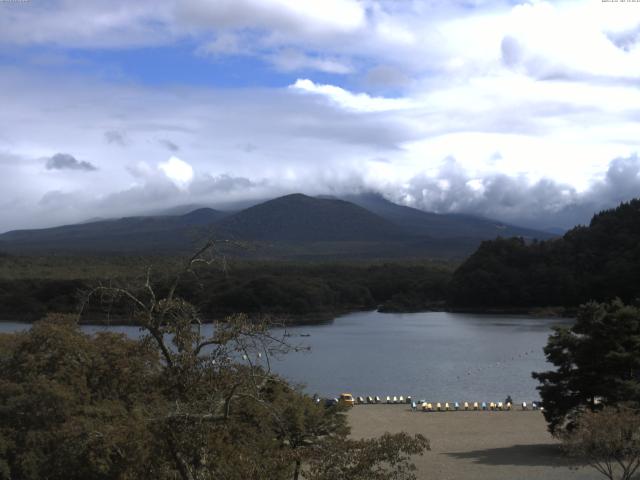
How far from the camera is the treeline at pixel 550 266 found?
66.7m

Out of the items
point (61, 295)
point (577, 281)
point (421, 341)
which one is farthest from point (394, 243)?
point (421, 341)

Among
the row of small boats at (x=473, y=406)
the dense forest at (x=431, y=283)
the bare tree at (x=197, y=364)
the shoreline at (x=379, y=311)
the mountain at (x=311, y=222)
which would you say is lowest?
the shoreline at (x=379, y=311)

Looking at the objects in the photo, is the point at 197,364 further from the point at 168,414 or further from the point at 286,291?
the point at 286,291

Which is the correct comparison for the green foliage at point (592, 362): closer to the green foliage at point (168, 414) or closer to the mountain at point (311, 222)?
the green foliage at point (168, 414)

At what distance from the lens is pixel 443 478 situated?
608 inches

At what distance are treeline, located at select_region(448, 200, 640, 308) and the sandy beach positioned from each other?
42.2 metres

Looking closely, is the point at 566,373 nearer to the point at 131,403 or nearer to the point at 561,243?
the point at 131,403

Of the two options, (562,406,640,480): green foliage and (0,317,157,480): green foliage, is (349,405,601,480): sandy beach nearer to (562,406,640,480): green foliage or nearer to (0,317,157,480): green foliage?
(562,406,640,480): green foliage

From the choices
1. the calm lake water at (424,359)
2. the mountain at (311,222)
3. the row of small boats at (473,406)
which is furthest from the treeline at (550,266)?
the mountain at (311,222)

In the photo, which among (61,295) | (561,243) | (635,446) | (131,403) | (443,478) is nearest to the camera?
(131,403)

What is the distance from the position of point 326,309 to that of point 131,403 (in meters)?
58.6

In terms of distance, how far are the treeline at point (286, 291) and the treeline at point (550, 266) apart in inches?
174

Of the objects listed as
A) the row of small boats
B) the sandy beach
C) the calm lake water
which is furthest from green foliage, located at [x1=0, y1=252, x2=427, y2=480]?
the row of small boats

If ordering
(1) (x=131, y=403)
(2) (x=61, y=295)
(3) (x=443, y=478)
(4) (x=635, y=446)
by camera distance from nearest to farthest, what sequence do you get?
(1) (x=131, y=403)
(4) (x=635, y=446)
(3) (x=443, y=478)
(2) (x=61, y=295)
